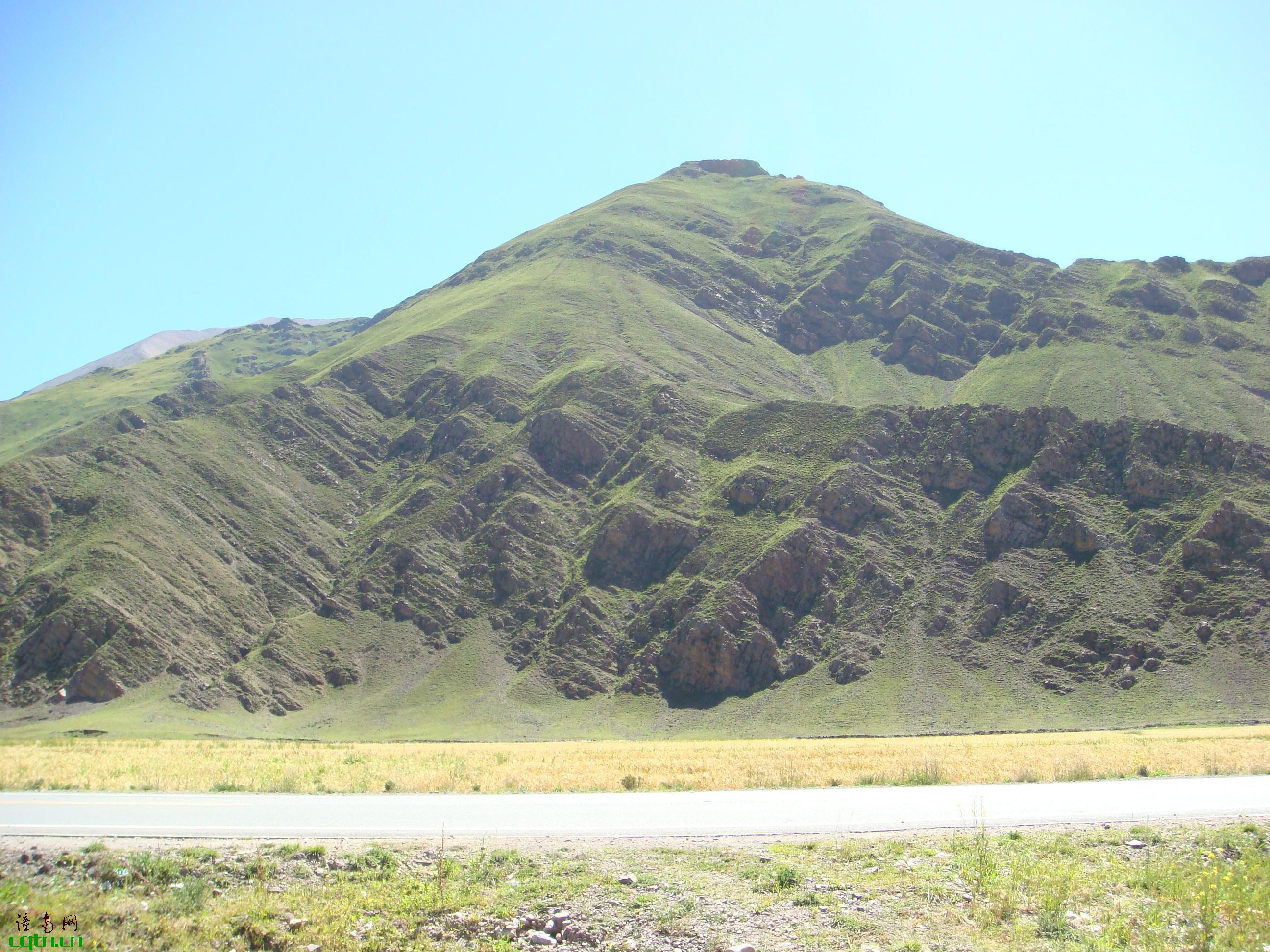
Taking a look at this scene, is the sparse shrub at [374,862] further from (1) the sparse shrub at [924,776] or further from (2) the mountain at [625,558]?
(2) the mountain at [625,558]

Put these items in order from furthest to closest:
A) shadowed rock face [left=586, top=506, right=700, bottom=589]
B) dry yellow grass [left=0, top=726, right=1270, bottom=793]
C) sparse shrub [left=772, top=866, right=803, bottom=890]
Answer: shadowed rock face [left=586, top=506, right=700, bottom=589]
dry yellow grass [left=0, top=726, right=1270, bottom=793]
sparse shrub [left=772, top=866, right=803, bottom=890]

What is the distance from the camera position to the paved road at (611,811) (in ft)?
56.4

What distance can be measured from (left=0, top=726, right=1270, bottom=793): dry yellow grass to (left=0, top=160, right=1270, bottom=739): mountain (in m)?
40.7

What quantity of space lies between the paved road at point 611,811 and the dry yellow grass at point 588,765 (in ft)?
7.07

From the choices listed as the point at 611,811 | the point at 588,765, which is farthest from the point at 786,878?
the point at 588,765

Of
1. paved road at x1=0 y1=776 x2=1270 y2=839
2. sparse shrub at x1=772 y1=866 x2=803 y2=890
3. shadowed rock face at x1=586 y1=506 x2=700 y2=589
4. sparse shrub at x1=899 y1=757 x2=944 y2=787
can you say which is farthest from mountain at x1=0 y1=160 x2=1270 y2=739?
sparse shrub at x1=772 y1=866 x2=803 y2=890

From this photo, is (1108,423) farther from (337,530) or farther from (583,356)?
(337,530)

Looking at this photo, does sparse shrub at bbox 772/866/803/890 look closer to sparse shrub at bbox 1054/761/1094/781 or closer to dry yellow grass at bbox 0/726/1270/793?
dry yellow grass at bbox 0/726/1270/793

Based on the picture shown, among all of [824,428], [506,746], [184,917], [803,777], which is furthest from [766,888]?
[824,428]

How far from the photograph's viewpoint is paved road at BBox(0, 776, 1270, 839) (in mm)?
17203

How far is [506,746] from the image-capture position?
2085 inches

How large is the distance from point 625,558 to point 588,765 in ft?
266

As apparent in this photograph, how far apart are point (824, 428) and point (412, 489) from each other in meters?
58.5

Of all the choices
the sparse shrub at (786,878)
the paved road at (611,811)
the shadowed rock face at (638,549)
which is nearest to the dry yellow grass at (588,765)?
the paved road at (611,811)
